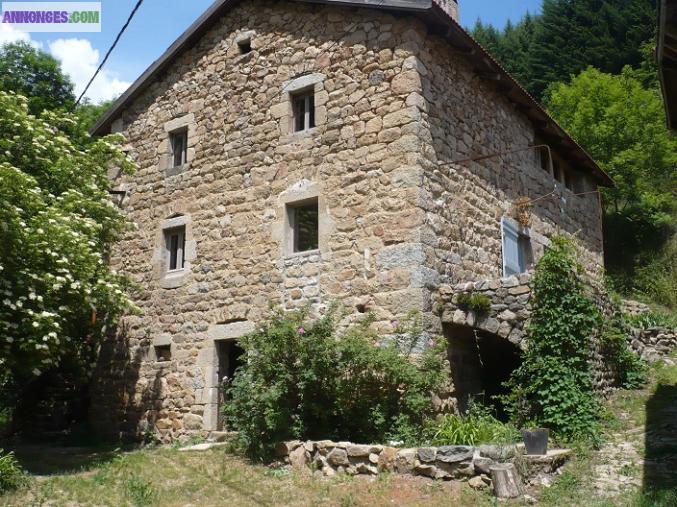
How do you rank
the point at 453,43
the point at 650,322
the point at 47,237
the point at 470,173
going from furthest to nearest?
the point at 650,322
the point at 470,173
the point at 453,43
the point at 47,237

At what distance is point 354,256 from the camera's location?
371 inches

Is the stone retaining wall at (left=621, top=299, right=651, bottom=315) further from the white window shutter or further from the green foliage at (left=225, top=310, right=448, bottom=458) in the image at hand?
the green foliage at (left=225, top=310, right=448, bottom=458)

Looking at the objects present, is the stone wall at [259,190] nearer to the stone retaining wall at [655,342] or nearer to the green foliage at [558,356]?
the green foliage at [558,356]

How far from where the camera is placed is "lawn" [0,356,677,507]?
6453 millimetres

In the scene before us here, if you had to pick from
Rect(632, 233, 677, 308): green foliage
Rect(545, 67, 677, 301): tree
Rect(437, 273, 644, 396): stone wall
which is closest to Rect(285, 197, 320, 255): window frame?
Rect(437, 273, 644, 396): stone wall

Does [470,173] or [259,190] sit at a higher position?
[470,173]

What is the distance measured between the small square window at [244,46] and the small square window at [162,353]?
5492mm

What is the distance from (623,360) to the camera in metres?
10.2

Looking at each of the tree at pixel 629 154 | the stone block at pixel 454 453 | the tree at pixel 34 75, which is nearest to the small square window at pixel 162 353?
the stone block at pixel 454 453

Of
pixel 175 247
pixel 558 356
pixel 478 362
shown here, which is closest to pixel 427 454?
pixel 558 356

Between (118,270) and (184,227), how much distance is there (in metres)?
1.83

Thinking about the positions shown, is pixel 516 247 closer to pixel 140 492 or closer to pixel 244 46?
pixel 244 46

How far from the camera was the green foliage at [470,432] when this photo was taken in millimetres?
7629

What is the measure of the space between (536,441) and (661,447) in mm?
1813
